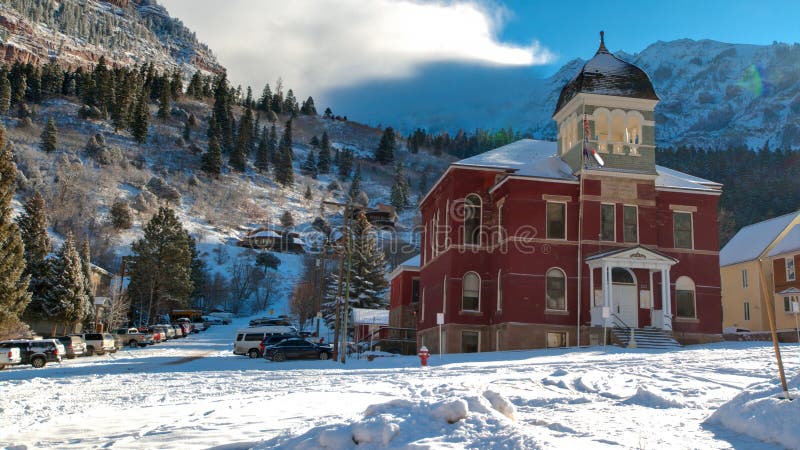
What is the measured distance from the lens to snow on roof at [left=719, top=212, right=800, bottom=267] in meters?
55.6

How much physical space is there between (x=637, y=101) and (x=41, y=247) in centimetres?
4296

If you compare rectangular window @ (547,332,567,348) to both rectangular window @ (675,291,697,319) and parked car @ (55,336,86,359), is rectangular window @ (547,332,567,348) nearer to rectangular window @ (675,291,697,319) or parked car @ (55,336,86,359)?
rectangular window @ (675,291,697,319)

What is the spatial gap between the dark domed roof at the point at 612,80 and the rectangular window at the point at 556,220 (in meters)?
6.62

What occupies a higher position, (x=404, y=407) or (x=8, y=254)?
(x=8, y=254)

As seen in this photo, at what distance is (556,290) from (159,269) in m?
52.1

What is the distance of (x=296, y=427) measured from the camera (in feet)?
39.4

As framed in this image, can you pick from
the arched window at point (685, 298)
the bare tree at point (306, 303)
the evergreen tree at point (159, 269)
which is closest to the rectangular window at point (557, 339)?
the arched window at point (685, 298)

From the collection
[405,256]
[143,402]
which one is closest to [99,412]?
[143,402]

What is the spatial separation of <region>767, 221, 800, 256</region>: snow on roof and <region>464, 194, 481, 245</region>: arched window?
26.0 meters

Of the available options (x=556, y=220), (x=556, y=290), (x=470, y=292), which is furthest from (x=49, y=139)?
(x=556, y=290)

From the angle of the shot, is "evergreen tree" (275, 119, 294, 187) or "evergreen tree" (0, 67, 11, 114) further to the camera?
"evergreen tree" (275, 119, 294, 187)

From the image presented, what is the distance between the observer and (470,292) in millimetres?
40781

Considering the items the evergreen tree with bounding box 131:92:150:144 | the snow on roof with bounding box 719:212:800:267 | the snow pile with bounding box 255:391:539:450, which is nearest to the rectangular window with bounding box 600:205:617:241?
the snow on roof with bounding box 719:212:800:267

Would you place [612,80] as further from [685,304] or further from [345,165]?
[345,165]
